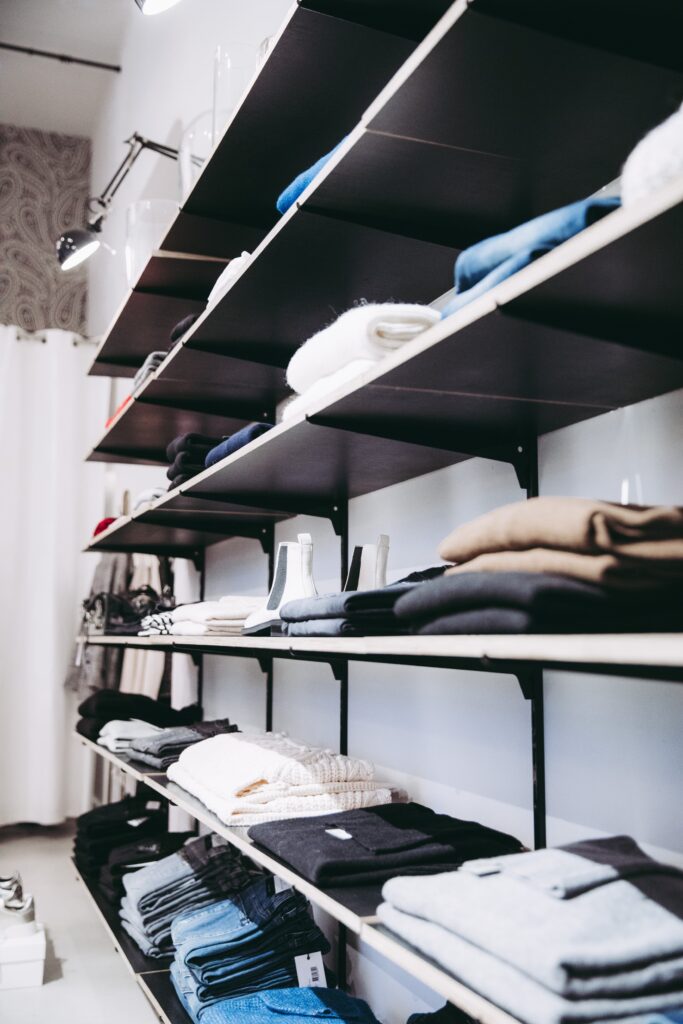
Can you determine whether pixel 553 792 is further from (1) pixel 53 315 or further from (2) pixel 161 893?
(1) pixel 53 315

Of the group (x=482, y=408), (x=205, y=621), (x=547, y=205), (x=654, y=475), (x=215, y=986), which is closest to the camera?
(x=654, y=475)

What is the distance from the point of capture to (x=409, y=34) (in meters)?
1.39

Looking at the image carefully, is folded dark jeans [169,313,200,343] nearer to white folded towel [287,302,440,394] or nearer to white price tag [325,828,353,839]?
white folded towel [287,302,440,394]

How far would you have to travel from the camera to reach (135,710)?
329cm

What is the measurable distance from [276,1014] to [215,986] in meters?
0.24

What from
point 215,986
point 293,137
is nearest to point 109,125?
point 293,137

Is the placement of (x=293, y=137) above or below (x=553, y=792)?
above

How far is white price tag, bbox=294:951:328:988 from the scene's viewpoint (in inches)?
75.7

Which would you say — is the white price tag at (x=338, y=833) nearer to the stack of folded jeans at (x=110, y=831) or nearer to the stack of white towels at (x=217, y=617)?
the stack of white towels at (x=217, y=617)

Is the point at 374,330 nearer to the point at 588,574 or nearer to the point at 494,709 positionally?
the point at 588,574

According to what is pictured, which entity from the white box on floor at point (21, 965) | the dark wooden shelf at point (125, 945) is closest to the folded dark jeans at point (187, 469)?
the dark wooden shelf at point (125, 945)

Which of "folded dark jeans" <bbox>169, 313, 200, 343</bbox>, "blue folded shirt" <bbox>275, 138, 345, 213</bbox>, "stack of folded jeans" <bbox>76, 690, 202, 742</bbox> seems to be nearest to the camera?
"blue folded shirt" <bbox>275, 138, 345, 213</bbox>

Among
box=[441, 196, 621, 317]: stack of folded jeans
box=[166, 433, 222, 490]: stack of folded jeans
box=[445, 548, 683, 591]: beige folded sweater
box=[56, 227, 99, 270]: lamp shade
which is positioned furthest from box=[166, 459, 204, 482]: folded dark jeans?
box=[56, 227, 99, 270]: lamp shade

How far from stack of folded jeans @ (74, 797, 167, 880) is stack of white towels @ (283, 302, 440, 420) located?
7.01ft
